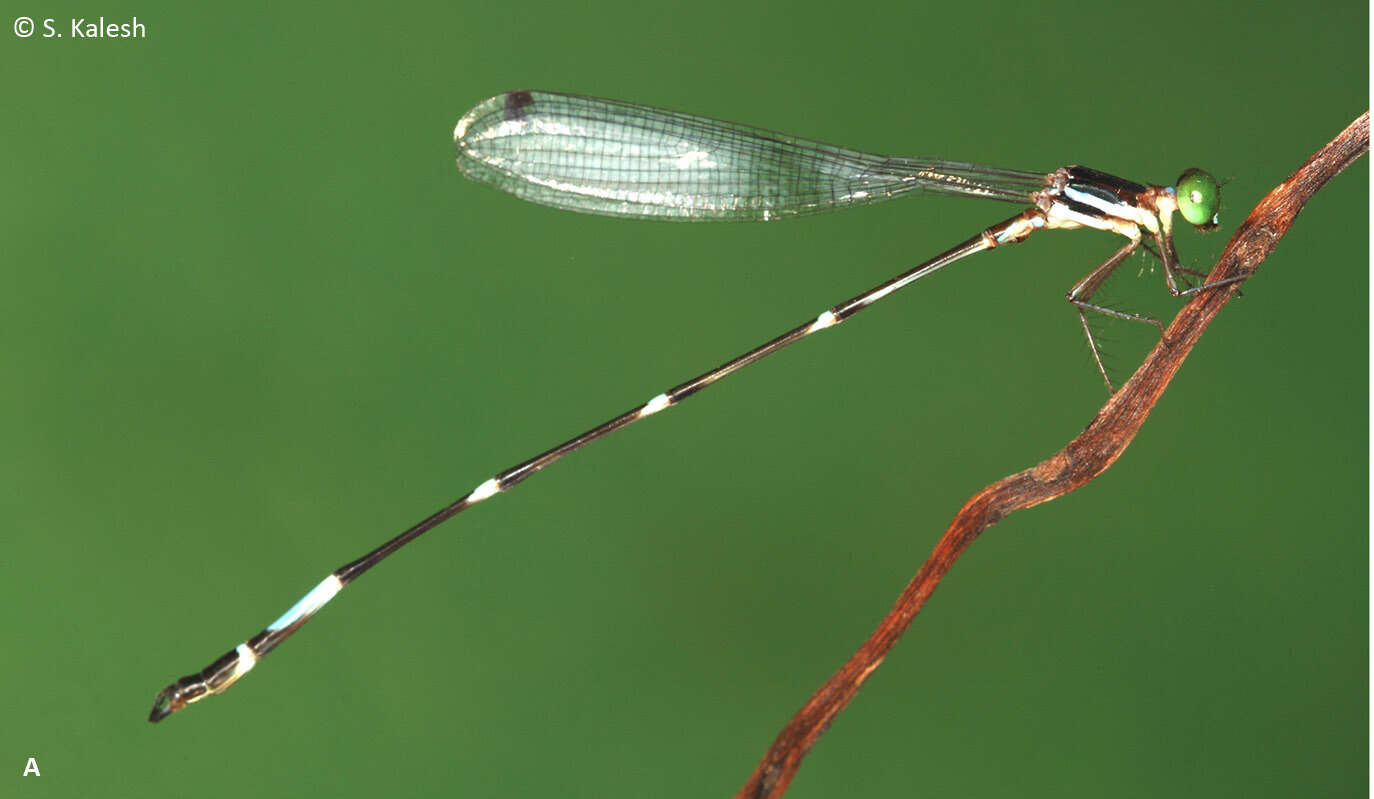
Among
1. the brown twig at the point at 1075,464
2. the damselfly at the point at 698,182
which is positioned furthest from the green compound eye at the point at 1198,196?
the brown twig at the point at 1075,464

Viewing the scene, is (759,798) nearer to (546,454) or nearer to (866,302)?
(546,454)

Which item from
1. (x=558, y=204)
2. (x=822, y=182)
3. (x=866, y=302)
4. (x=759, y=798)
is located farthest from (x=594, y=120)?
(x=759, y=798)

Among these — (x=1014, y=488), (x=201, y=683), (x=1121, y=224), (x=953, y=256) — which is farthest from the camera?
(x=953, y=256)

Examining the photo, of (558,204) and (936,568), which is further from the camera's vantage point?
(558,204)

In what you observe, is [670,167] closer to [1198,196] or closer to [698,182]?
[698,182]

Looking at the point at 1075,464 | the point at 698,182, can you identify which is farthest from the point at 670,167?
the point at 1075,464

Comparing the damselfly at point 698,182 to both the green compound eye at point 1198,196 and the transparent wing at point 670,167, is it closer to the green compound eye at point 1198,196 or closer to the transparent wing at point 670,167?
the transparent wing at point 670,167
